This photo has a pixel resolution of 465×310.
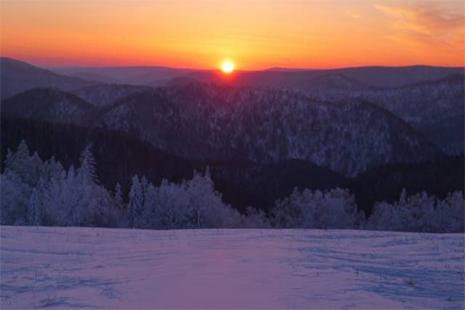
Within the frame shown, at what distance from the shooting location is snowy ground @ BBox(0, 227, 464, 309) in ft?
28.1

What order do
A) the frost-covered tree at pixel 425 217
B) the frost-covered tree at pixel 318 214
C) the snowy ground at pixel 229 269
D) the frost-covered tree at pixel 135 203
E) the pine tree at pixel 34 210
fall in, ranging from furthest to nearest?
1. the frost-covered tree at pixel 318 214
2. the frost-covered tree at pixel 425 217
3. the frost-covered tree at pixel 135 203
4. the pine tree at pixel 34 210
5. the snowy ground at pixel 229 269

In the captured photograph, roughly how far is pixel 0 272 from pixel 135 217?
37.6m

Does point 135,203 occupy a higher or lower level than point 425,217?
higher

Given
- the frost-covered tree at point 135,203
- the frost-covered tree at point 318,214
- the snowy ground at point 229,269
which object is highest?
the snowy ground at point 229,269

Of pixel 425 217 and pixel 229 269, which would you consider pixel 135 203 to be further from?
pixel 229 269

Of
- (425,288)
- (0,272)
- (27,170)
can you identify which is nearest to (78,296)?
(0,272)

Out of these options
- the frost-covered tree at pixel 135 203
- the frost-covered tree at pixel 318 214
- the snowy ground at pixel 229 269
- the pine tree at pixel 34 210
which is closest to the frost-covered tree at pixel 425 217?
the frost-covered tree at pixel 318 214

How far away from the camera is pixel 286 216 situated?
61.0 m

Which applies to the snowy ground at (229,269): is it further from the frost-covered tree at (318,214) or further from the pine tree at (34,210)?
the frost-covered tree at (318,214)

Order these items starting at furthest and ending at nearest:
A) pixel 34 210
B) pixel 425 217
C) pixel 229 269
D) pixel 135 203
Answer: pixel 425 217
pixel 135 203
pixel 34 210
pixel 229 269

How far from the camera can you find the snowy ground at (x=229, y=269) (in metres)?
8.58

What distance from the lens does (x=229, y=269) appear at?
10273 millimetres

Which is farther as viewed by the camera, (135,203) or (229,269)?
(135,203)

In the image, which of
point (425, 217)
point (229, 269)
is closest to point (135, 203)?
point (425, 217)
